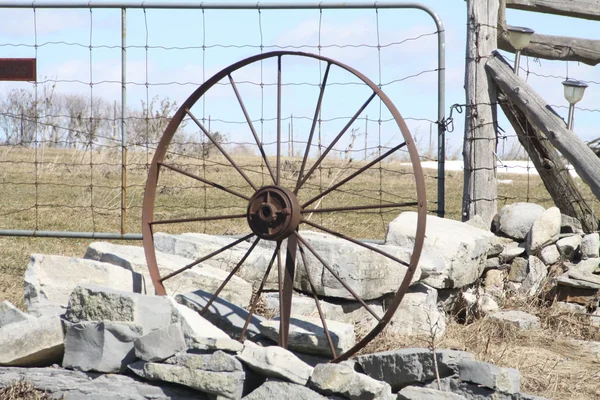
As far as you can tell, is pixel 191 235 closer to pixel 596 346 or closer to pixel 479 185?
pixel 479 185

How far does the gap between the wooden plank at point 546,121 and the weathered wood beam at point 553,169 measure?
9.6 inches

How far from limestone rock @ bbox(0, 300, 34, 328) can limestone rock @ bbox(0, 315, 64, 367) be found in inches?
9.0

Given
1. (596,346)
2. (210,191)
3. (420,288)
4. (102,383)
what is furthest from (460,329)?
(210,191)

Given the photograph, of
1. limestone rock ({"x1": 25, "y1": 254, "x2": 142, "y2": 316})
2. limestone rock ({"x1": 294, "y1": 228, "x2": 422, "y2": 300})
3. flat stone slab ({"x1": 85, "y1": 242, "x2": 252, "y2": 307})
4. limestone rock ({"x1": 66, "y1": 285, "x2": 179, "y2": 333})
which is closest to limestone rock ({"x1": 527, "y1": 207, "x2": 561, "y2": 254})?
limestone rock ({"x1": 294, "y1": 228, "x2": 422, "y2": 300})

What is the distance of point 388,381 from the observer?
4219 millimetres

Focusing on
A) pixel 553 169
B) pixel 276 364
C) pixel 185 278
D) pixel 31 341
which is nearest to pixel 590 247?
pixel 553 169

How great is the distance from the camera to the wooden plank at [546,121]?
21.0ft

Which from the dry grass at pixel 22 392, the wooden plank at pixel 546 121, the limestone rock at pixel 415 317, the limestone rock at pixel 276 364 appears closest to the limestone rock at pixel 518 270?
the wooden plank at pixel 546 121

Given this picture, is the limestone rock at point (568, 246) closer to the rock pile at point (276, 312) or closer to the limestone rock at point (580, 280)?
the rock pile at point (276, 312)

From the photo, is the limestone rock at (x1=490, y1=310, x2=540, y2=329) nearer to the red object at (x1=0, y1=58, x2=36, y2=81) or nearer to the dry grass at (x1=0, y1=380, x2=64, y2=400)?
the dry grass at (x1=0, y1=380, x2=64, y2=400)

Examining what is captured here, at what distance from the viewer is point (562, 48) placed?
7.68 meters

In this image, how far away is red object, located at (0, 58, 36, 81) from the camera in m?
7.72

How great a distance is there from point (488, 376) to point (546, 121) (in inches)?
124

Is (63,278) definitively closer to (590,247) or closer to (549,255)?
(549,255)
